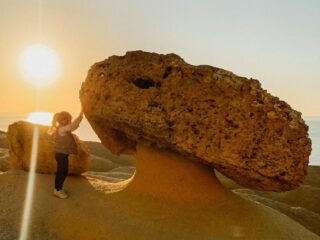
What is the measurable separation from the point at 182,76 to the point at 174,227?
4.41 m

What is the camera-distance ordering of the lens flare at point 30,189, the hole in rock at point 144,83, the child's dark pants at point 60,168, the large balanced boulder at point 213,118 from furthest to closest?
the child's dark pants at point 60,168 → the hole in rock at point 144,83 → the large balanced boulder at point 213,118 → the lens flare at point 30,189

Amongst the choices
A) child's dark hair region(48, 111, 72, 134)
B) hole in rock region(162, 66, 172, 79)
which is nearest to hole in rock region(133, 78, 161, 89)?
hole in rock region(162, 66, 172, 79)

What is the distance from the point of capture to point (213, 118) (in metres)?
11.1

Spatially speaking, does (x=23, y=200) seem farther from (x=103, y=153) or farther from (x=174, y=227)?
(x=103, y=153)

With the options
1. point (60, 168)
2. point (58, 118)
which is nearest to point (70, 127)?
point (58, 118)

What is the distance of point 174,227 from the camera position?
35.0 feet

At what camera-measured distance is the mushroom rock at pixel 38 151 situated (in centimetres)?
1412

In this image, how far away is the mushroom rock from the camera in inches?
556

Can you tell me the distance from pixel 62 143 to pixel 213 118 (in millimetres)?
4828

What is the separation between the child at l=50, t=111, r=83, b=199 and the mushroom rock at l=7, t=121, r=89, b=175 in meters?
2.16

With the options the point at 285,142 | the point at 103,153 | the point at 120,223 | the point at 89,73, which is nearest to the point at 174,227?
the point at 120,223

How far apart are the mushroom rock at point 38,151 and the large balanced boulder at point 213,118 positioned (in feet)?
11.2

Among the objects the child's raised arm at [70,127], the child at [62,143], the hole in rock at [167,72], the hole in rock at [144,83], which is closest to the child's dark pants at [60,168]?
the child at [62,143]

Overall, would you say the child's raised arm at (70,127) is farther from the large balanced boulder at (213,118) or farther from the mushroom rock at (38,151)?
the mushroom rock at (38,151)
